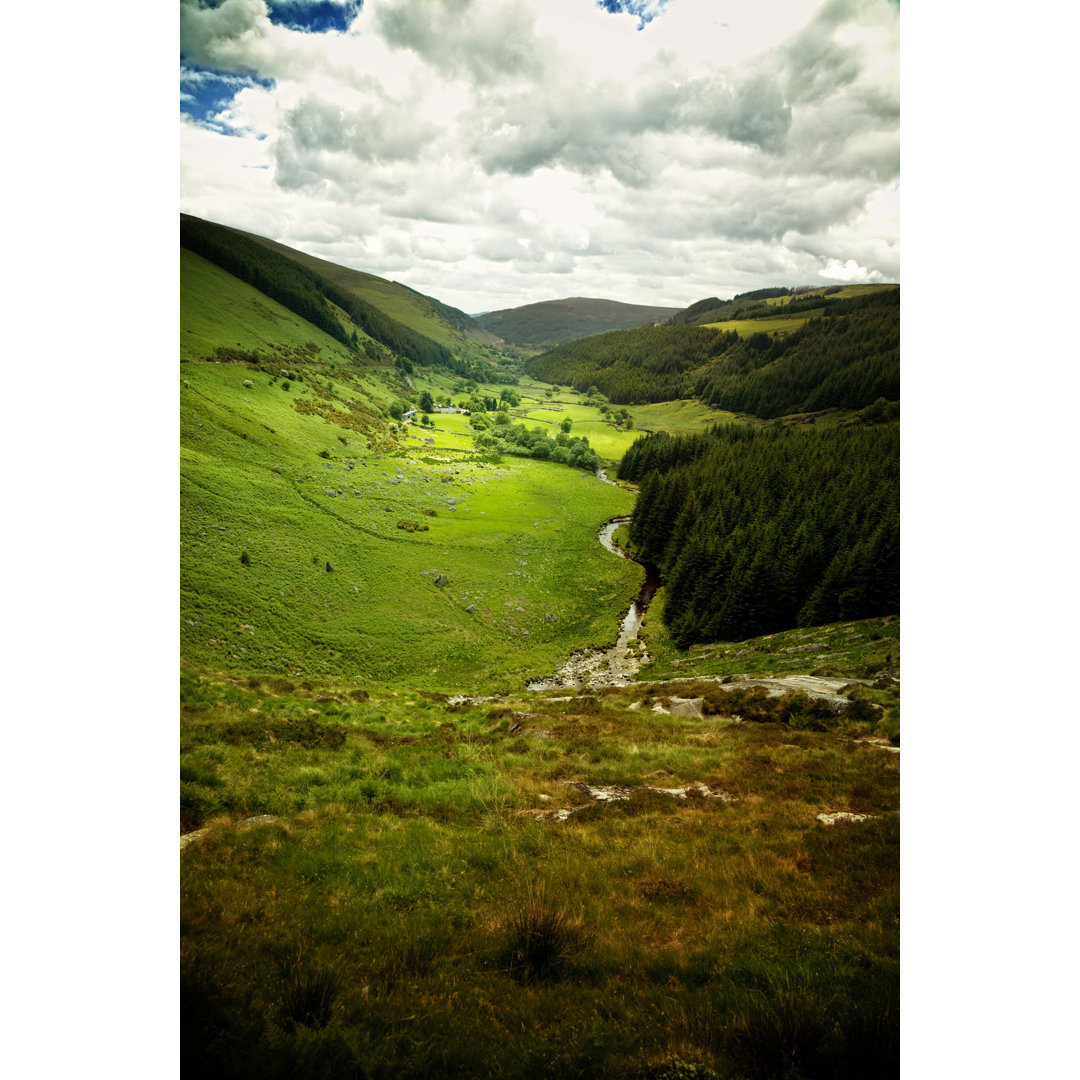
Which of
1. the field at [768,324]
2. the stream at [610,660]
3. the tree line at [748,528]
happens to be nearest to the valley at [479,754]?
the stream at [610,660]

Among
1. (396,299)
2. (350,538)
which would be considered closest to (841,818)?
(350,538)

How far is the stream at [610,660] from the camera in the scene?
2325 cm

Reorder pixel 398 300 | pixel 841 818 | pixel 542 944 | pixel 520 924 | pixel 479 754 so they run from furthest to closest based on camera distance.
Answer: pixel 398 300 → pixel 479 754 → pixel 841 818 → pixel 520 924 → pixel 542 944

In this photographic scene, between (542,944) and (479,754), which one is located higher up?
(542,944)

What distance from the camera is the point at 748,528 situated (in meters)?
31.7

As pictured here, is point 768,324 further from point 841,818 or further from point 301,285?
point 841,818

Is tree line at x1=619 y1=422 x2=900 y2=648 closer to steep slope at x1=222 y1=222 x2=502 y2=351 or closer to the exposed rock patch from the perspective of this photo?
steep slope at x1=222 y1=222 x2=502 y2=351

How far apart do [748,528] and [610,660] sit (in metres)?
13.9

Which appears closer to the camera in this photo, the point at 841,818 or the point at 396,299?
the point at 841,818

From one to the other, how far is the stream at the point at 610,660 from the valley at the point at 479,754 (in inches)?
12.9

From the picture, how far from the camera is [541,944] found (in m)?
3.53

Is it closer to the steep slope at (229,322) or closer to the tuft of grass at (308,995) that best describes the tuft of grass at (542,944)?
the tuft of grass at (308,995)

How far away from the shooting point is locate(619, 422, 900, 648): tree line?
2627cm
